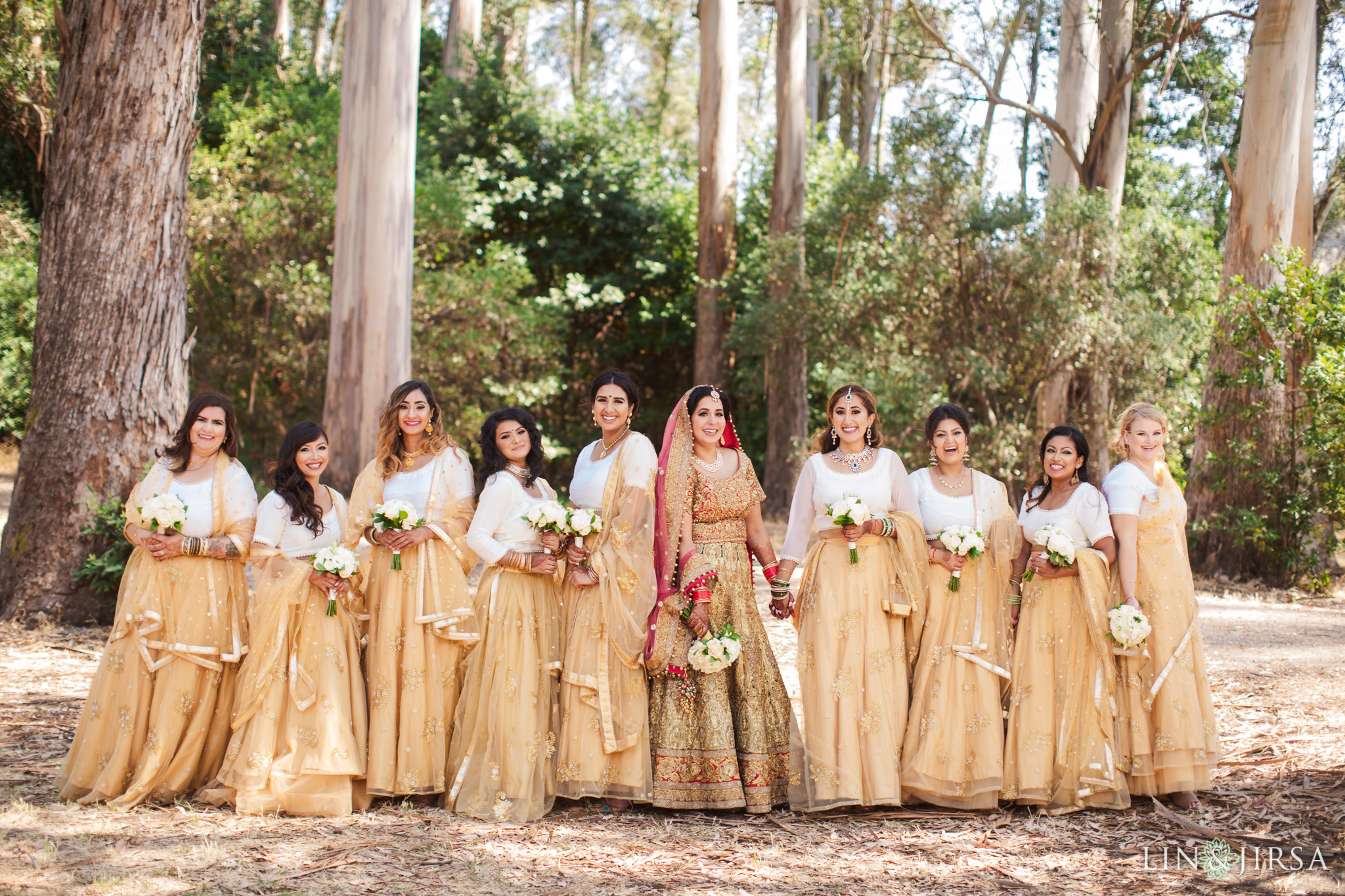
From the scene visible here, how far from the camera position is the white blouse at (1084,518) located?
15.4 feet

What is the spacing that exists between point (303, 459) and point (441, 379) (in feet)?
32.1

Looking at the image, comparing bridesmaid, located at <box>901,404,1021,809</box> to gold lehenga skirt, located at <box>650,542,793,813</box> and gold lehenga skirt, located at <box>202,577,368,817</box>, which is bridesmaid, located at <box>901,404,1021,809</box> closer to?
gold lehenga skirt, located at <box>650,542,793,813</box>

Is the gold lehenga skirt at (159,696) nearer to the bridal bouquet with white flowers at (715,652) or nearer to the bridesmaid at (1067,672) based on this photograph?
the bridal bouquet with white flowers at (715,652)

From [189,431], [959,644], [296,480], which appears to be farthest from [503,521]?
[959,644]

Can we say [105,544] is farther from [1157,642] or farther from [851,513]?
[1157,642]

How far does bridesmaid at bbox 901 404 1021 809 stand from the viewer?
4.52 metres

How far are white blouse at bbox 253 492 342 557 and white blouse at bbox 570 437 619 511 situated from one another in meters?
1.14

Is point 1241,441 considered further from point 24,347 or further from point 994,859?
point 24,347

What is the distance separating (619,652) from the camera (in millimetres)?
4512

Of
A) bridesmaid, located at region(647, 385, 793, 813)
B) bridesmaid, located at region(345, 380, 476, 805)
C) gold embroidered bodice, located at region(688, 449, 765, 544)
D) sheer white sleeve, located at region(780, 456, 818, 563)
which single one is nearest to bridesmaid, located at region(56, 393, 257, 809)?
bridesmaid, located at region(345, 380, 476, 805)

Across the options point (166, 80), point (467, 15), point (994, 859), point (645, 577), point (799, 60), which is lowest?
point (994, 859)

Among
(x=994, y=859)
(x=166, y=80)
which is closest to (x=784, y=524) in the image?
(x=166, y=80)

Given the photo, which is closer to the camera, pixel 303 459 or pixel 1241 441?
pixel 303 459

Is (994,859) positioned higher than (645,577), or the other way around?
(645,577)
